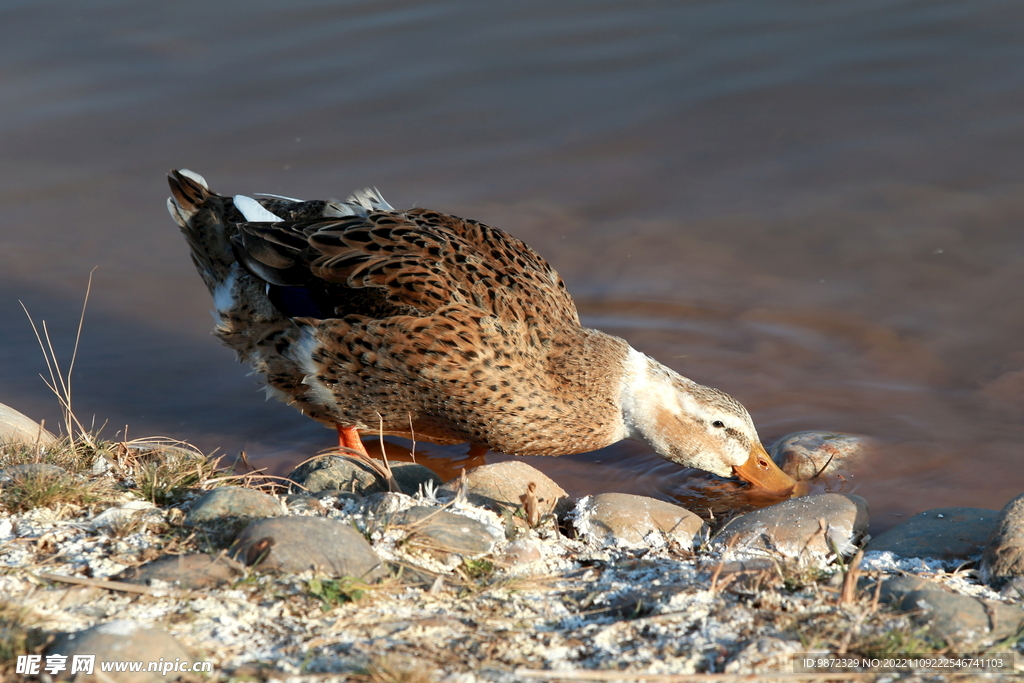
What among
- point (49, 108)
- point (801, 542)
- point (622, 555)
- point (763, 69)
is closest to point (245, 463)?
point (622, 555)

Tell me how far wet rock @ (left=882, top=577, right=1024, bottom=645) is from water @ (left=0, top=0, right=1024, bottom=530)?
1.76m

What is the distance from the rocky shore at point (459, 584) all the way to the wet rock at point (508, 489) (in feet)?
0.09

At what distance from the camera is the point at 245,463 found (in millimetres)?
5309

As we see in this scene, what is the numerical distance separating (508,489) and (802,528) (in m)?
1.22

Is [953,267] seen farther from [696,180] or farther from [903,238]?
[696,180]

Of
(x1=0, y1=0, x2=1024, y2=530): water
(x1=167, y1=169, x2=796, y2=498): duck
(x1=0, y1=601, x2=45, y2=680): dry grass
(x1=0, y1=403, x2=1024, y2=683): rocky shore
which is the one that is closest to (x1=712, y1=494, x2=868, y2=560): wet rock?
(x1=0, y1=403, x2=1024, y2=683): rocky shore

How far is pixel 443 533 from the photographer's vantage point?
3463 mm

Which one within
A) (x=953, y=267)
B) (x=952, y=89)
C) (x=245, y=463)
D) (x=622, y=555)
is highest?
(x=952, y=89)

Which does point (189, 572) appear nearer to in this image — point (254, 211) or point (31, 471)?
point (31, 471)

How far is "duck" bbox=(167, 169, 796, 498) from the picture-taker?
500 centimetres

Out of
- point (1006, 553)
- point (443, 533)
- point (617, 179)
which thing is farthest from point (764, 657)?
point (617, 179)

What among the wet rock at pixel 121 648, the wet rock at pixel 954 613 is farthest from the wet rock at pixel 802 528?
the wet rock at pixel 121 648

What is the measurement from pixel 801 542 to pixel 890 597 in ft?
2.59

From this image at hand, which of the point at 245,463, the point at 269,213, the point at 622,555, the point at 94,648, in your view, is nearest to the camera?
the point at 94,648
